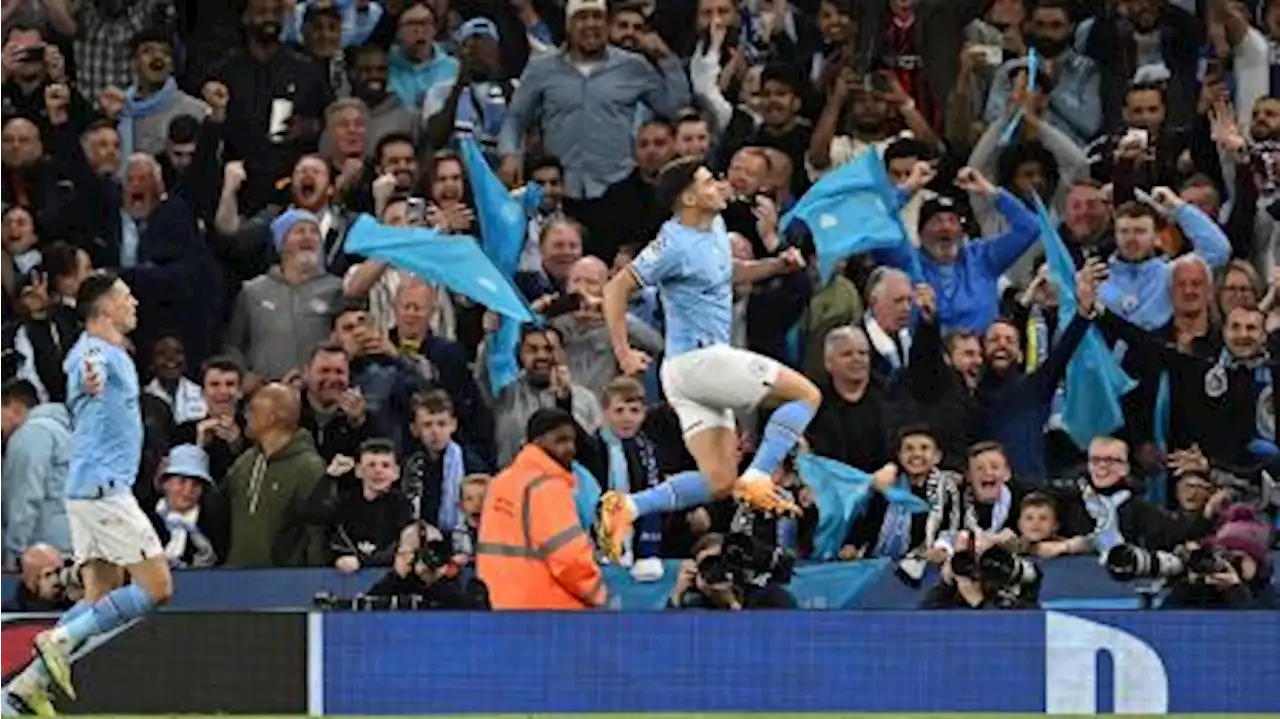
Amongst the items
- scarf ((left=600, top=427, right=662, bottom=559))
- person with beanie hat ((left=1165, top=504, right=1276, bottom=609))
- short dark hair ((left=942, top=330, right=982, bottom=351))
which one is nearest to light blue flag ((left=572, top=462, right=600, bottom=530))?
scarf ((left=600, top=427, right=662, bottom=559))

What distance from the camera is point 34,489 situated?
23500 mm

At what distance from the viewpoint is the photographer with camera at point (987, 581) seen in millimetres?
21500

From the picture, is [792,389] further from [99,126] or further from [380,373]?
[99,126]

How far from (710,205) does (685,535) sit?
2599 millimetres

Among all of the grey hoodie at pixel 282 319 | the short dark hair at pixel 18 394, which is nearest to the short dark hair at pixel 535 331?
the grey hoodie at pixel 282 319

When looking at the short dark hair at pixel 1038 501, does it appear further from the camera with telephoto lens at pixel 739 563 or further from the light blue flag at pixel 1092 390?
the camera with telephoto lens at pixel 739 563

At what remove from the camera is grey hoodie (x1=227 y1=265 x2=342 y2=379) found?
Result: 24.6 meters

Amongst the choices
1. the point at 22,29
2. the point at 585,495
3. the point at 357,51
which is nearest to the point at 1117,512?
the point at 585,495

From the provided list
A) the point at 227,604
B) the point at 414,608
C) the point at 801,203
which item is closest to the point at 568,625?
the point at 414,608

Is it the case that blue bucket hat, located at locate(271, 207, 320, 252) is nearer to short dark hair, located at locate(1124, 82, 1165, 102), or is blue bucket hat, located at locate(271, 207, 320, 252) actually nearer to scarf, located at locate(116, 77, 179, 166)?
scarf, located at locate(116, 77, 179, 166)

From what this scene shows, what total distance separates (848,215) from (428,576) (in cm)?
395

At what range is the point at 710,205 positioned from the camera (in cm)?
2116

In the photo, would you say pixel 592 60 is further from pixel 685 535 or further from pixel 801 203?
pixel 685 535

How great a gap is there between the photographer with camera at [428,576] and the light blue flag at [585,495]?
884 millimetres
